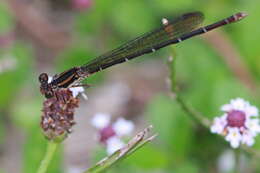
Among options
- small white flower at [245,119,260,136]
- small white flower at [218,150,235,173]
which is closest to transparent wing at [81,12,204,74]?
small white flower at [245,119,260,136]

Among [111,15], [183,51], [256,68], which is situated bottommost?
[256,68]

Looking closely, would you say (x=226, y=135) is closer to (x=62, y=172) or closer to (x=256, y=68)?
(x=62, y=172)

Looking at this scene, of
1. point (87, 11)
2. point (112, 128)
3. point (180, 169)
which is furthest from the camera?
point (87, 11)

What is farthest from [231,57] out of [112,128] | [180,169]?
[112,128]

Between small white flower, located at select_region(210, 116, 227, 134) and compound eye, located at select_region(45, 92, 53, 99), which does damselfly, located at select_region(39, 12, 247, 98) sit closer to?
compound eye, located at select_region(45, 92, 53, 99)

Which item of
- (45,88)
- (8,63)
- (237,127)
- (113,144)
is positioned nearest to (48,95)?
(45,88)
